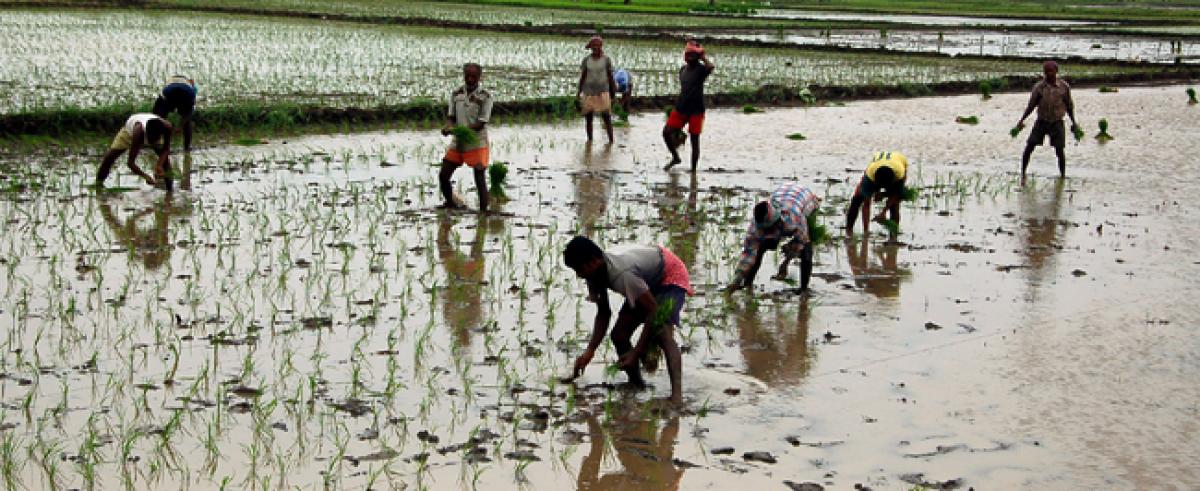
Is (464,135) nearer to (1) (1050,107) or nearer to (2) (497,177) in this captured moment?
(2) (497,177)

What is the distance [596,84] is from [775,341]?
736 centimetres

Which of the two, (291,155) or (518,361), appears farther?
(291,155)

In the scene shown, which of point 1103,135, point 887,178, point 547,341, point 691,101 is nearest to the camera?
point 547,341

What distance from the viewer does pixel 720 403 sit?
5.64 m

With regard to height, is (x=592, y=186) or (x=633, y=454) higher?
(x=592, y=186)

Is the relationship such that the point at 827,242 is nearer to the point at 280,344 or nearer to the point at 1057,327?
the point at 1057,327

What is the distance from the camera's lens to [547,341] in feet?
21.3

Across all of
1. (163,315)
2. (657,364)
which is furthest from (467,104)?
(657,364)

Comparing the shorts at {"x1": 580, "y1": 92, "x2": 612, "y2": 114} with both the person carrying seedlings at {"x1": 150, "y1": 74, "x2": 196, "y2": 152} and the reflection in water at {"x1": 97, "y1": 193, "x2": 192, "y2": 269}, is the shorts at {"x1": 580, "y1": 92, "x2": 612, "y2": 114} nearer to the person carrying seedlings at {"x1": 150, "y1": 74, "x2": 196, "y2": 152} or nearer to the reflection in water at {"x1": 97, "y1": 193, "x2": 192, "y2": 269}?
the person carrying seedlings at {"x1": 150, "y1": 74, "x2": 196, "y2": 152}

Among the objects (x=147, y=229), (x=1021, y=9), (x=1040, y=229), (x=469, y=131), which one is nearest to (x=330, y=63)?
(x=469, y=131)

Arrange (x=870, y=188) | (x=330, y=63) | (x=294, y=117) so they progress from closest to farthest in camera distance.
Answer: (x=870, y=188)
(x=294, y=117)
(x=330, y=63)

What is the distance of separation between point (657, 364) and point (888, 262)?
3094 mm

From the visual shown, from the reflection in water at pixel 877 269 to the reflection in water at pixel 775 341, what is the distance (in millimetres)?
608

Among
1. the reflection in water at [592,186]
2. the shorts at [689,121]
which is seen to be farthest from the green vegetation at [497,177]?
the shorts at [689,121]
